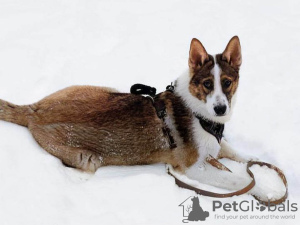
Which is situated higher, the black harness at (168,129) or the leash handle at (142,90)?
the leash handle at (142,90)

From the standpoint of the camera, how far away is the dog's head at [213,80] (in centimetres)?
398

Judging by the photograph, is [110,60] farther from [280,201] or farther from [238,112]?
[280,201]

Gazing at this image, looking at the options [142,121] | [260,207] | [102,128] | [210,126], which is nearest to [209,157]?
[210,126]

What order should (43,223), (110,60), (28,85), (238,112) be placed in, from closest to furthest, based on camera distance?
(43,223), (238,112), (28,85), (110,60)

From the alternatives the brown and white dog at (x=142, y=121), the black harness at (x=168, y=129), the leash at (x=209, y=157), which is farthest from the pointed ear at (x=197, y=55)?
the black harness at (x=168, y=129)

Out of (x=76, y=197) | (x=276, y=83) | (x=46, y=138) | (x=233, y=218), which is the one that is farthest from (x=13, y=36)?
(x=233, y=218)

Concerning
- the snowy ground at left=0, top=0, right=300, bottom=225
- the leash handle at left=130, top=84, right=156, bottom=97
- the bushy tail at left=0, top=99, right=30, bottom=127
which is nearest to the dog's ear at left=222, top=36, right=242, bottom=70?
the leash handle at left=130, top=84, right=156, bottom=97

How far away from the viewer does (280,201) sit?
154 inches

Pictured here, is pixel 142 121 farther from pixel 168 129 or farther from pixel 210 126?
pixel 210 126

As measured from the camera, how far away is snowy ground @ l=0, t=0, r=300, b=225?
3629 millimetres

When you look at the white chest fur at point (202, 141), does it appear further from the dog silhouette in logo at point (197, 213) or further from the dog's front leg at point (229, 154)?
the dog silhouette in logo at point (197, 213)

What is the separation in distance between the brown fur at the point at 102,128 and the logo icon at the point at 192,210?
1.75ft

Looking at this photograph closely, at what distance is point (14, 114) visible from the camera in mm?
4230

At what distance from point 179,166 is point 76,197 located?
129 centimetres
